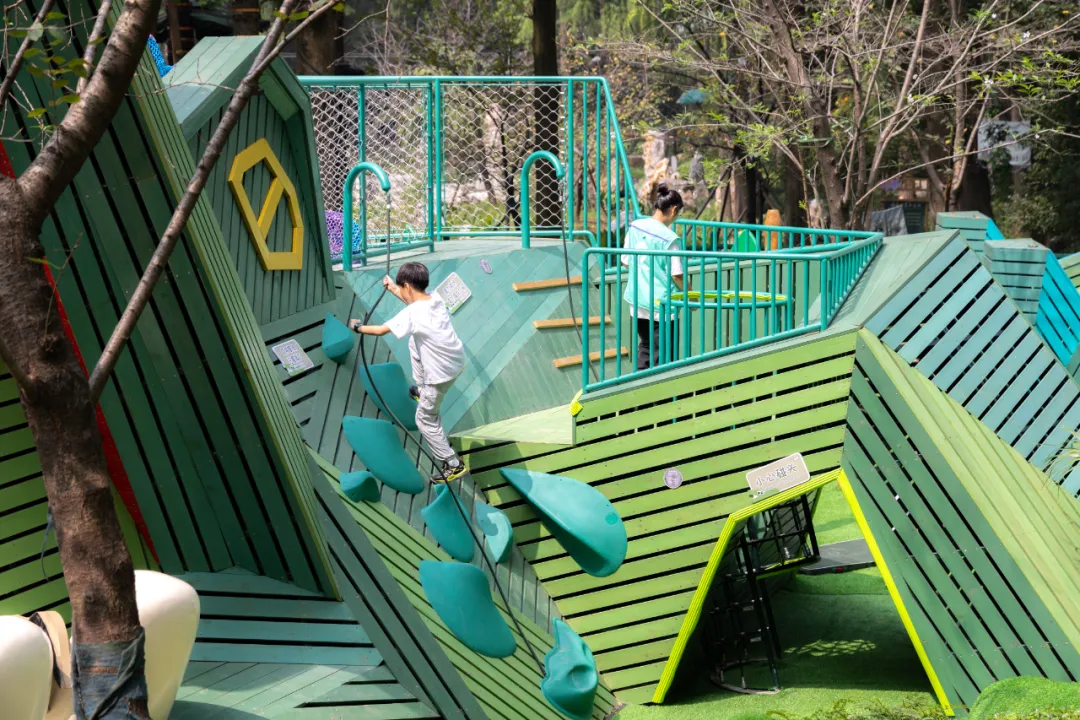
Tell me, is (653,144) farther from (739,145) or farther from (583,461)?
(583,461)

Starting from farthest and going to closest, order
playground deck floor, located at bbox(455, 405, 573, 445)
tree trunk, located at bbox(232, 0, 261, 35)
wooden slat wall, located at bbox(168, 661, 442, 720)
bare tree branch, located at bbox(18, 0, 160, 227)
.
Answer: tree trunk, located at bbox(232, 0, 261, 35)
playground deck floor, located at bbox(455, 405, 573, 445)
wooden slat wall, located at bbox(168, 661, 442, 720)
bare tree branch, located at bbox(18, 0, 160, 227)

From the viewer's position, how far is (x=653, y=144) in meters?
40.8

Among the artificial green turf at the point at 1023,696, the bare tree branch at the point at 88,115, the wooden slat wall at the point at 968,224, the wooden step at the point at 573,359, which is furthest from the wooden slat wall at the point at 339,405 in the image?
the wooden slat wall at the point at 968,224

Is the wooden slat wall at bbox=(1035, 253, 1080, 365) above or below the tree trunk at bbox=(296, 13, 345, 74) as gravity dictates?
below

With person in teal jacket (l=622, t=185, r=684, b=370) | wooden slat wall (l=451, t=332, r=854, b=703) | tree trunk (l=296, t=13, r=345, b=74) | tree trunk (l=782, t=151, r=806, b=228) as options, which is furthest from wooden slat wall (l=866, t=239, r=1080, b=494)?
tree trunk (l=782, t=151, r=806, b=228)

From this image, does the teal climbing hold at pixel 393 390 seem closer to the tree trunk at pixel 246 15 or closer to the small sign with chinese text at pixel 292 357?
the small sign with chinese text at pixel 292 357

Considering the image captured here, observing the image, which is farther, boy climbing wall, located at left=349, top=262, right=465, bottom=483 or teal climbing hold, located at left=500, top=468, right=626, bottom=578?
teal climbing hold, located at left=500, top=468, right=626, bottom=578

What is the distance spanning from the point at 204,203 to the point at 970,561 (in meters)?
4.84

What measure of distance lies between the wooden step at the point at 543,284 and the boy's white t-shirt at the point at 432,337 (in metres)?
2.07

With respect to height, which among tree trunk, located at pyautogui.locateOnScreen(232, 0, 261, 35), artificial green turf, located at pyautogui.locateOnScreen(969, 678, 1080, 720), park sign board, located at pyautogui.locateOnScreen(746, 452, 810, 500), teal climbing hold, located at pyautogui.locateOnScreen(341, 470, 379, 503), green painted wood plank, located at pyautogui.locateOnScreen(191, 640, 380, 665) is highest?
tree trunk, located at pyautogui.locateOnScreen(232, 0, 261, 35)

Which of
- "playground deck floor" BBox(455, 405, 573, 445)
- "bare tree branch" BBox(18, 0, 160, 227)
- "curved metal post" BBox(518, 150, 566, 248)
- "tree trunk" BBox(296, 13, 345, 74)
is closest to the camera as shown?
"bare tree branch" BBox(18, 0, 160, 227)

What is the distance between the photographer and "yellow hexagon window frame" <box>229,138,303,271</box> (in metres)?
7.34

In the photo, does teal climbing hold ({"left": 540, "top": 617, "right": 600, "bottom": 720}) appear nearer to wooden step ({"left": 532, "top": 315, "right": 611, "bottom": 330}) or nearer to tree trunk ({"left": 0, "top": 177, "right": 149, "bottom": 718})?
wooden step ({"left": 532, "top": 315, "right": 611, "bottom": 330})

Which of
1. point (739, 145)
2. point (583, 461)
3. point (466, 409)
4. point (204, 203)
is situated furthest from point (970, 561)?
point (739, 145)
